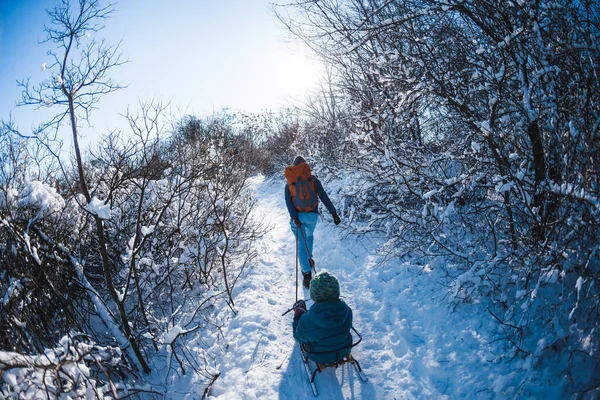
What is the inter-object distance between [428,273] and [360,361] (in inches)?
74.3

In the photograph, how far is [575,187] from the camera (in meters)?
2.01

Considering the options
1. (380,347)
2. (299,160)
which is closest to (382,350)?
(380,347)

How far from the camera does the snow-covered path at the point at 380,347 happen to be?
9.06ft

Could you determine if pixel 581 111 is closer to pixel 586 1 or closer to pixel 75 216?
pixel 586 1

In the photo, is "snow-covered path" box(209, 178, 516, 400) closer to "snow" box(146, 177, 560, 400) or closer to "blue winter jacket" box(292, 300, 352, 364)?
"snow" box(146, 177, 560, 400)

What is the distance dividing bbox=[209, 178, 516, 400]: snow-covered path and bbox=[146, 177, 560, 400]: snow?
1 cm

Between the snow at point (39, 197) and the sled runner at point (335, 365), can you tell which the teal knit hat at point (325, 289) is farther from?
the snow at point (39, 197)

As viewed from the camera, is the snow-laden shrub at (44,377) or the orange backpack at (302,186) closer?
the snow-laden shrub at (44,377)

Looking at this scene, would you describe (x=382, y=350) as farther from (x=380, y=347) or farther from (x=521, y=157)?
(x=521, y=157)

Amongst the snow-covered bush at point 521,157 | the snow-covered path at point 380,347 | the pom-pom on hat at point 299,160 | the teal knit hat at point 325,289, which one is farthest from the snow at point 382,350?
the pom-pom on hat at point 299,160

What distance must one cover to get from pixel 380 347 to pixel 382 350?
54mm

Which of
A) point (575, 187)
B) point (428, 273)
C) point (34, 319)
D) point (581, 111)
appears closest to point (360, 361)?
point (428, 273)

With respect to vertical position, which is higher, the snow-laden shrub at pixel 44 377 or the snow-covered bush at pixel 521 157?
the snow-covered bush at pixel 521 157

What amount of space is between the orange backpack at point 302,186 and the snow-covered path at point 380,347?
1.62m
